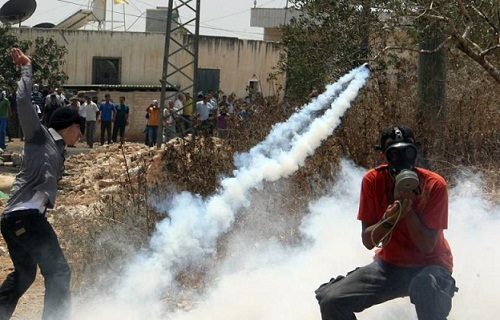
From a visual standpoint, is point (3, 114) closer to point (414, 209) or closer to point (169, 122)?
point (169, 122)

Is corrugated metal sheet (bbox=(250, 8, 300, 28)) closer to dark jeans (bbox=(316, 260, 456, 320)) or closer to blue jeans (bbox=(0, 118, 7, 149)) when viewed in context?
blue jeans (bbox=(0, 118, 7, 149))

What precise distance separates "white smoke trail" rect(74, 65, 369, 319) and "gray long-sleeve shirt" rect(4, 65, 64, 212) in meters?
1.39

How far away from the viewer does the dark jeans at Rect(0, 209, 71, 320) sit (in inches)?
226

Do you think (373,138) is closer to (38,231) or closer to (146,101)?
(38,231)

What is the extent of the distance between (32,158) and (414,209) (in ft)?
8.72

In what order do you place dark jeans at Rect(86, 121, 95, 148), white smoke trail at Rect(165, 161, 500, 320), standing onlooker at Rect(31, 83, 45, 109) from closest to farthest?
white smoke trail at Rect(165, 161, 500, 320) → standing onlooker at Rect(31, 83, 45, 109) → dark jeans at Rect(86, 121, 95, 148)

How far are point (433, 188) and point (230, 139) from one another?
17.6 feet

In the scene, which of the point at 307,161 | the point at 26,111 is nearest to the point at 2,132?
the point at 307,161

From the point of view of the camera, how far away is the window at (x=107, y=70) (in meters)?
36.2

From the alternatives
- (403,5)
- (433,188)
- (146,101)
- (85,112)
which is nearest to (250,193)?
(433,188)

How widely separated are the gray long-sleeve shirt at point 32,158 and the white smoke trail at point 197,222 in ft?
4.56

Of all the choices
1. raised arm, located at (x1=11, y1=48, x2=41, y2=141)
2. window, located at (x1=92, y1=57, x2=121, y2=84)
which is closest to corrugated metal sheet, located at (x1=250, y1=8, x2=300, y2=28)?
window, located at (x1=92, y1=57, x2=121, y2=84)

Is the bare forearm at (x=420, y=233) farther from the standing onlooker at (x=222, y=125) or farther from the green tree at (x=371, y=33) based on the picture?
the standing onlooker at (x=222, y=125)

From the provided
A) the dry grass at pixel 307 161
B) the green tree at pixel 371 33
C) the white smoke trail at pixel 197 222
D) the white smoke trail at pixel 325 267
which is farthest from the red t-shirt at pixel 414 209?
the green tree at pixel 371 33
